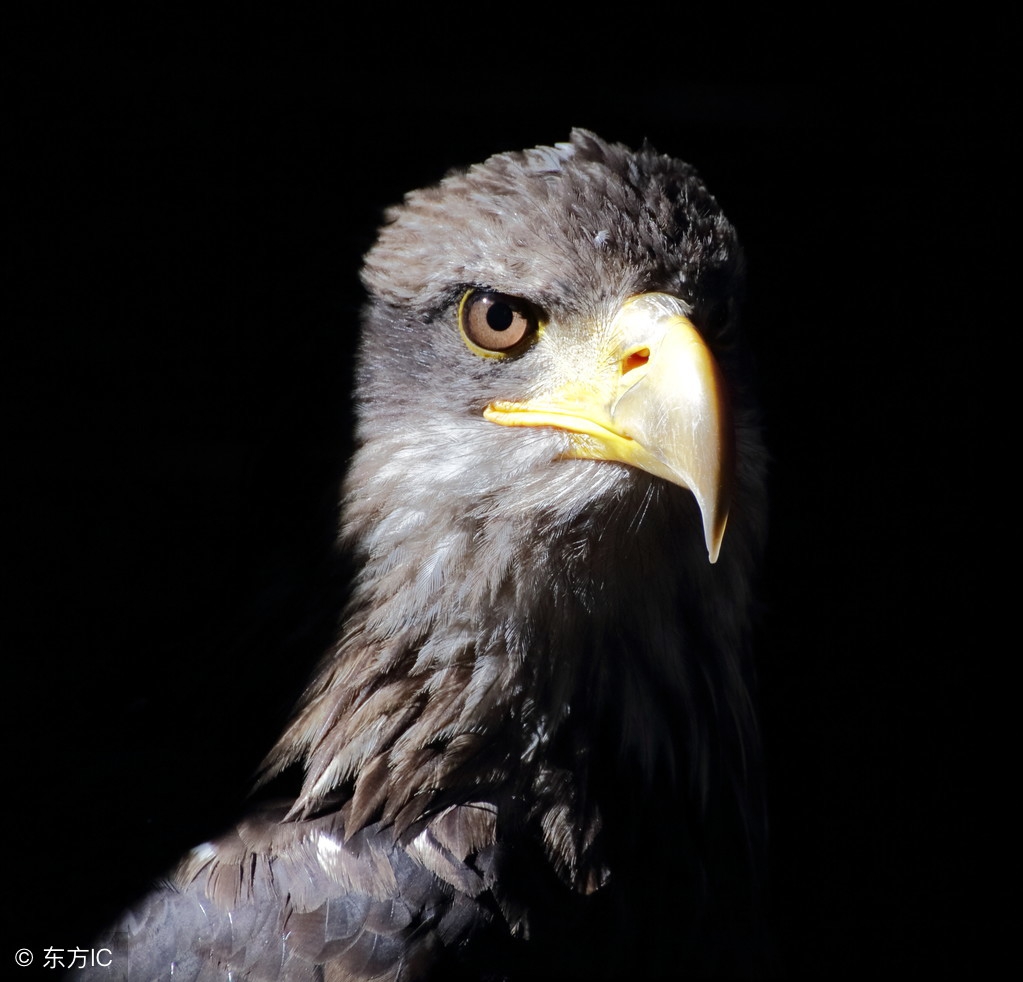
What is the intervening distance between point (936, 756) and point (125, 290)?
9.59 feet

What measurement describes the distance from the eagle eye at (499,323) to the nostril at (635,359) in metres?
0.19

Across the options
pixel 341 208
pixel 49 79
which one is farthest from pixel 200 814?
pixel 49 79

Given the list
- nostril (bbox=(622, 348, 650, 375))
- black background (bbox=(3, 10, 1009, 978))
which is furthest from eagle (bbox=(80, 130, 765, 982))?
black background (bbox=(3, 10, 1009, 978))

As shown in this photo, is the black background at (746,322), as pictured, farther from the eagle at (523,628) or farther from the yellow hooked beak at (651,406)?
the yellow hooked beak at (651,406)

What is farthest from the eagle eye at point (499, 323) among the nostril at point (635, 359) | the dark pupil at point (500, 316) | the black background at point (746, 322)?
the black background at point (746, 322)

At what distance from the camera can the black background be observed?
2713mm

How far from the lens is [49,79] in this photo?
2648 mm

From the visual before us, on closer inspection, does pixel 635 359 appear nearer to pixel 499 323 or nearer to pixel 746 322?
pixel 499 323

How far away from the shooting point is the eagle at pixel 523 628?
4.89 ft

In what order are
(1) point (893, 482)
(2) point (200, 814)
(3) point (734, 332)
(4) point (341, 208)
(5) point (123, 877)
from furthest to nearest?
(1) point (893, 482)
(4) point (341, 208)
(3) point (734, 332)
(2) point (200, 814)
(5) point (123, 877)

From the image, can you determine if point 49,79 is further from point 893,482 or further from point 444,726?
point 893,482

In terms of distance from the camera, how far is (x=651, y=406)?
1.48 metres

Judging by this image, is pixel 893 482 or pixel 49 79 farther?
pixel 893 482

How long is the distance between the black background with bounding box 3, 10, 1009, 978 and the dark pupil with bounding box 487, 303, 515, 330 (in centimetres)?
58
